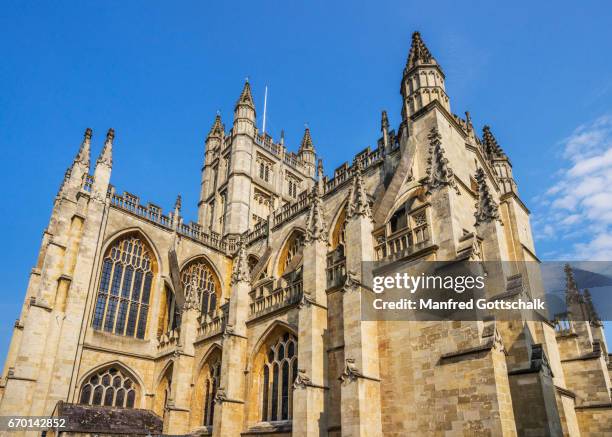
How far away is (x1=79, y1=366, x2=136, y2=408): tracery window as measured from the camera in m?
19.8

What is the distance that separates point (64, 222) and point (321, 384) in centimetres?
1539

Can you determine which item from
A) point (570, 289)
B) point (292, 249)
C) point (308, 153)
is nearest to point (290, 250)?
point (292, 249)

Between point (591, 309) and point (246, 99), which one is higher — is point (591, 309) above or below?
below

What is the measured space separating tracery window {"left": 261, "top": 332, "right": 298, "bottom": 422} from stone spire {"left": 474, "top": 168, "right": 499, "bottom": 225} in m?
7.55

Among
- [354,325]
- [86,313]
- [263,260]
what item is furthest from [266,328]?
[86,313]

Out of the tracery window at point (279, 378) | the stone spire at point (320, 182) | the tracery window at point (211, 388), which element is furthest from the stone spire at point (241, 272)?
the stone spire at point (320, 182)

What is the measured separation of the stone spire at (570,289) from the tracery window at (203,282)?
18035 mm

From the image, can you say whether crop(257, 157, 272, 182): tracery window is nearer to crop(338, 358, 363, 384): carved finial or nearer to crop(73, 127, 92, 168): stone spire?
crop(73, 127, 92, 168): stone spire

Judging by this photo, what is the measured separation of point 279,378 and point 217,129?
91.2 feet

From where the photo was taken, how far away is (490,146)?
23.2 meters

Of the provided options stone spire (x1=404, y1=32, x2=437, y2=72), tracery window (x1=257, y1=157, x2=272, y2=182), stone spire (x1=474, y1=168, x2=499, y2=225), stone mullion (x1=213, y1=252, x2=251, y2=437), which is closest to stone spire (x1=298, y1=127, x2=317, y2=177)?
tracery window (x1=257, y1=157, x2=272, y2=182)

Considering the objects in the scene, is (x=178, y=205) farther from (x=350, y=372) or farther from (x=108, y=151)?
(x=350, y=372)

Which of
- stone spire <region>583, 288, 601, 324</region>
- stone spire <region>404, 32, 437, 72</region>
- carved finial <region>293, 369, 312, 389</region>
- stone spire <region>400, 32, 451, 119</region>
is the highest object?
stone spire <region>404, 32, 437, 72</region>

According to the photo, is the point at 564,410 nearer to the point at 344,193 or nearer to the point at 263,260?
the point at 344,193
